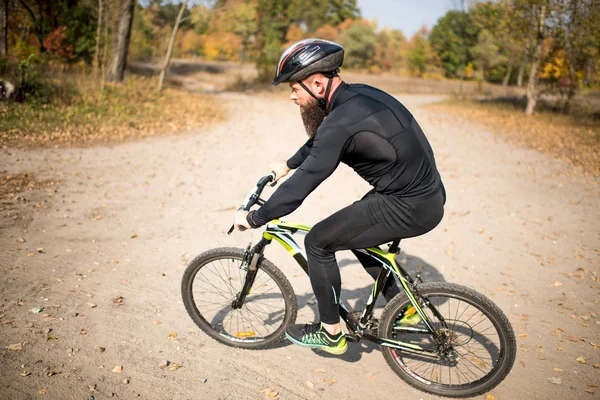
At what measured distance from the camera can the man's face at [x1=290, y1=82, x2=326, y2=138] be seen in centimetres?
278

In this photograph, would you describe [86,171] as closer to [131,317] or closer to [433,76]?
[131,317]

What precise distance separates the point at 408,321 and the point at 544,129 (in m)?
17.4

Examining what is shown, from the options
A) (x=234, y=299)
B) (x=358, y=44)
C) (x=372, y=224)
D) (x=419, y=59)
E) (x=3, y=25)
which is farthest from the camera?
(x=358, y=44)

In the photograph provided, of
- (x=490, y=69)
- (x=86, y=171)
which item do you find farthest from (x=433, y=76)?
(x=86, y=171)

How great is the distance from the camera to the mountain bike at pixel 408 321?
2.94m

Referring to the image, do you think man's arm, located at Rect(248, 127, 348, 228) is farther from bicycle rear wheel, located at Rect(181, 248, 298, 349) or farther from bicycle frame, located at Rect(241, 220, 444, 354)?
bicycle rear wheel, located at Rect(181, 248, 298, 349)

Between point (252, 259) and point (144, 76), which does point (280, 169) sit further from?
point (144, 76)

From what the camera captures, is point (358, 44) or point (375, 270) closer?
point (375, 270)

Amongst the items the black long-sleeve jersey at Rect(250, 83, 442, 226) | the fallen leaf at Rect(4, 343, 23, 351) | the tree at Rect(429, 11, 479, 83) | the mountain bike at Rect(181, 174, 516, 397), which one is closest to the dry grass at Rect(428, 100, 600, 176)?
the mountain bike at Rect(181, 174, 516, 397)

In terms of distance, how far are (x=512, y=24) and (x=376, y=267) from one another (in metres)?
20.7

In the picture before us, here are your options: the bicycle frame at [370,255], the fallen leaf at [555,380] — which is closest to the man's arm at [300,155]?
the bicycle frame at [370,255]

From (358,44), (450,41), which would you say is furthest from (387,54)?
(450,41)

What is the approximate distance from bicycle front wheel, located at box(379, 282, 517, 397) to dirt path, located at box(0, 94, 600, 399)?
190mm

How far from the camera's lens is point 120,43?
19062 millimetres
